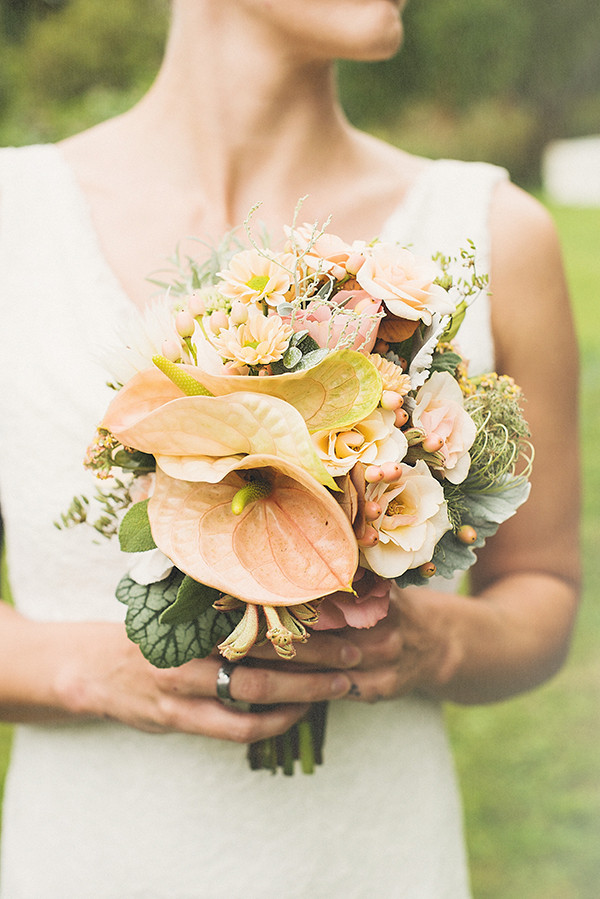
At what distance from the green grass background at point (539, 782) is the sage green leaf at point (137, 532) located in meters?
1.65

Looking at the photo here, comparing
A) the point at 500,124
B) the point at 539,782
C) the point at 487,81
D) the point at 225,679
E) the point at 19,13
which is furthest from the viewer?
the point at 487,81

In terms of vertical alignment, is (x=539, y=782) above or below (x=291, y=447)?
below

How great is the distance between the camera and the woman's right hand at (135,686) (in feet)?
2.15

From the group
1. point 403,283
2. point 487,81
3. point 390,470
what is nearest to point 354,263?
point 403,283

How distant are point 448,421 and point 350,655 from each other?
0.25 metres

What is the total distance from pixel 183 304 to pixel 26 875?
2.12 ft

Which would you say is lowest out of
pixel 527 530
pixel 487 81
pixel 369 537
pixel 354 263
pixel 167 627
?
pixel 487 81

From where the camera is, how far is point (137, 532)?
54cm

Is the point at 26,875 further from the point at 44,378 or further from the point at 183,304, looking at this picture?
the point at 183,304

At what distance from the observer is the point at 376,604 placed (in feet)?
1.76

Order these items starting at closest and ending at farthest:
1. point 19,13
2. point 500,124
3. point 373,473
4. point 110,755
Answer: point 373,473 → point 110,755 → point 19,13 → point 500,124

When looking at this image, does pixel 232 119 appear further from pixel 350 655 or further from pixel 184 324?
pixel 350 655

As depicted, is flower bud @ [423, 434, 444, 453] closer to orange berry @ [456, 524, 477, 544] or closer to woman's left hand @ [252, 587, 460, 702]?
orange berry @ [456, 524, 477, 544]

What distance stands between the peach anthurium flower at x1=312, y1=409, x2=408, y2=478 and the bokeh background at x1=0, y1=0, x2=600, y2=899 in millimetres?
440
